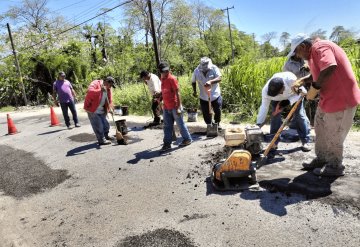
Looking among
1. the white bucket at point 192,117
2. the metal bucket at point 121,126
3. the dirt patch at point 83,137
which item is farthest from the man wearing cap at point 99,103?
the white bucket at point 192,117

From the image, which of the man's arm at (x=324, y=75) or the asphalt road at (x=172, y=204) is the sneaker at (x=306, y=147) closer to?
the asphalt road at (x=172, y=204)

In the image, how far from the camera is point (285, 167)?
4.76 meters

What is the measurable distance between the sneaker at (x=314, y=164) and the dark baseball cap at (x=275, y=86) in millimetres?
1125

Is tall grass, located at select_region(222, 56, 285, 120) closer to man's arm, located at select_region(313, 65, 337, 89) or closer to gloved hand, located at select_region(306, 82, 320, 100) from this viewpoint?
gloved hand, located at select_region(306, 82, 320, 100)

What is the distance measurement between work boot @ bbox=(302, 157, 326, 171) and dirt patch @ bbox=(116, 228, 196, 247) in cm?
222

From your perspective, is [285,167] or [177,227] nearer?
[177,227]

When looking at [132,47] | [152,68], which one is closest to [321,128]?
[152,68]

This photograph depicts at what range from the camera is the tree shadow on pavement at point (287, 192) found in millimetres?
3663

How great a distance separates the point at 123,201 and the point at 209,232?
1.49 m

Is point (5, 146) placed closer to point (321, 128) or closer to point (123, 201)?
point (123, 201)

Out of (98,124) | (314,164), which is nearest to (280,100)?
(314,164)

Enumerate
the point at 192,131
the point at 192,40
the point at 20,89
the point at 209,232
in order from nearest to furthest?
the point at 209,232
the point at 192,131
the point at 20,89
the point at 192,40

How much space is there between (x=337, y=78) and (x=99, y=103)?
5194 mm

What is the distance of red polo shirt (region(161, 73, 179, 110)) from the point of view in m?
6.29
